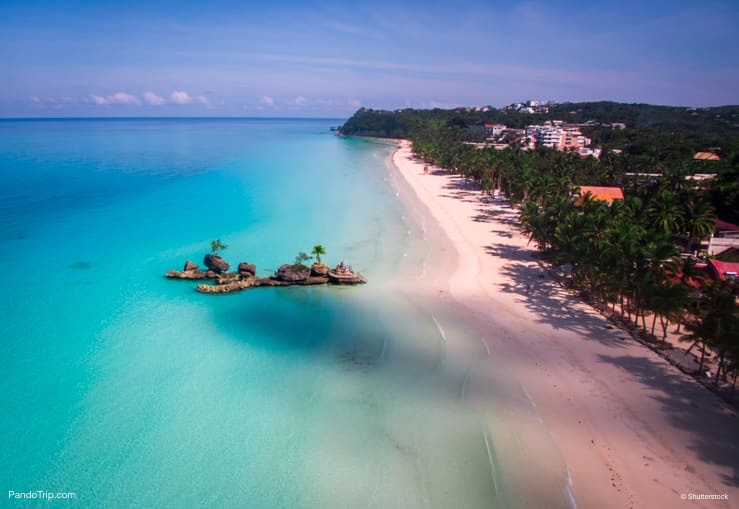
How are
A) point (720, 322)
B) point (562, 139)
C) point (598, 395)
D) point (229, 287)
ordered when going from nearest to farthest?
1. point (720, 322)
2. point (598, 395)
3. point (229, 287)
4. point (562, 139)

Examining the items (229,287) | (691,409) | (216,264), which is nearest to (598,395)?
(691,409)

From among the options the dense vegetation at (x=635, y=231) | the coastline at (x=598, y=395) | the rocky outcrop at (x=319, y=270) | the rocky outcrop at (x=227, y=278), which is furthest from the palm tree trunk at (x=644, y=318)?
the rocky outcrop at (x=227, y=278)

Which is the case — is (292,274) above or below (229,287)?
above

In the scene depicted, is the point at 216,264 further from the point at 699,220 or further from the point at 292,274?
the point at 699,220

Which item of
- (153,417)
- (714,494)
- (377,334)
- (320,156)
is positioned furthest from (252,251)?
(320,156)

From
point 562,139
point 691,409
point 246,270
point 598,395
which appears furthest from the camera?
→ point 562,139

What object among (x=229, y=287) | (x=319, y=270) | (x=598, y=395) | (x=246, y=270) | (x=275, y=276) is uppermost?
(x=319, y=270)

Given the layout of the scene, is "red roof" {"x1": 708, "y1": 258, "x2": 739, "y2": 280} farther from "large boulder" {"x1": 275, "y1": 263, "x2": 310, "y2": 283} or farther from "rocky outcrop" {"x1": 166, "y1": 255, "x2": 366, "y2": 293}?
"large boulder" {"x1": 275, "y1": 263, "x2": 310, "y2": 283}

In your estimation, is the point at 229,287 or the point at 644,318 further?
the point at 229,287
